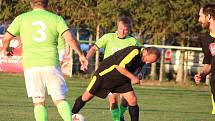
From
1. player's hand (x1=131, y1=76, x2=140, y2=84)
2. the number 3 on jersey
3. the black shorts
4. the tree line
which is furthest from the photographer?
the tree line

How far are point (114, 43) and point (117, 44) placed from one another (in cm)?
7

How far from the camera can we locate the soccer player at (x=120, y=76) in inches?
445

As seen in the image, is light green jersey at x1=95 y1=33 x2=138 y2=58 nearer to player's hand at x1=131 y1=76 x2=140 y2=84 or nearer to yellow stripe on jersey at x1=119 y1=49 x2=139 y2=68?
yellow stripe on jersey at x1=119 y1=49 x2=139 y2=68

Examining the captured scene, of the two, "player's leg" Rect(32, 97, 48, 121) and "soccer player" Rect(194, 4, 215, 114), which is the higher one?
"soccer player" Rect(194, 4, 215, 114)

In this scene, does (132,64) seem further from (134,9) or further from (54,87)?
(134,9)

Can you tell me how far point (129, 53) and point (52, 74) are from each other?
2.11m

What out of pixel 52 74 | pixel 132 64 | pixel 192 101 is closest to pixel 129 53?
pixel 132 64

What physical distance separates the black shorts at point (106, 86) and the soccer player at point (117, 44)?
44.5 inches

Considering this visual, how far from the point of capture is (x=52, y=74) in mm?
9547

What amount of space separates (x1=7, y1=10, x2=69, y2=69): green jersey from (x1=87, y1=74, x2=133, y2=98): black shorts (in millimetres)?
2364

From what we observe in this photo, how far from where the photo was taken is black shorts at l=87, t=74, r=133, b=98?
11906 millimetres

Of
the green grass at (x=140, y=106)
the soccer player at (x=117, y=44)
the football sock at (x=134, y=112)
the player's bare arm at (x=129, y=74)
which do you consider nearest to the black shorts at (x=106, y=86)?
the football sock at (x=134, y=112)

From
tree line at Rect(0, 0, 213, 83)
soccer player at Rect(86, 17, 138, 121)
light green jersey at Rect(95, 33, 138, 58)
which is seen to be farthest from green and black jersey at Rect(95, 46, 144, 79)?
tree line at Rect(0, 0, 213, 83)

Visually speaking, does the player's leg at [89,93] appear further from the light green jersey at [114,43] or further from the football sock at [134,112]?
the light green jersey at [114,43]
